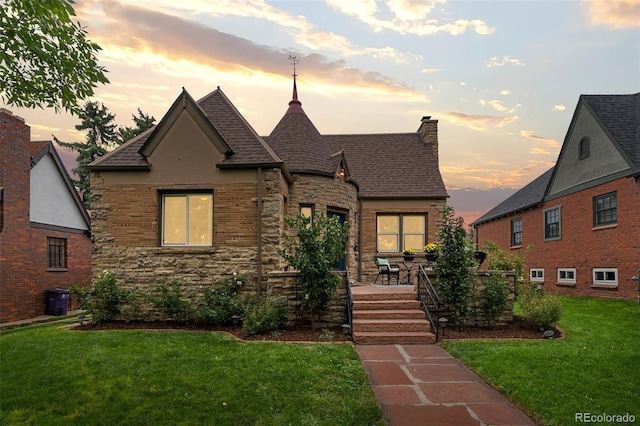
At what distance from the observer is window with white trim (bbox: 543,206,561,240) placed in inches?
753

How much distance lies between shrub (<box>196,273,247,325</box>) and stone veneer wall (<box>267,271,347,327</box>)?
3.29 feet

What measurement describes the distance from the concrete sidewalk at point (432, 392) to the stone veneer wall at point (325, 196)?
6657mm

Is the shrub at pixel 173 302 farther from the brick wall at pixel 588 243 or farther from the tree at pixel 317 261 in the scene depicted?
the brick wall at pixel 588 243

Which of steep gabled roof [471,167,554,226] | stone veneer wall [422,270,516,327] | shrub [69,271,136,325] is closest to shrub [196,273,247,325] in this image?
shrub [69,271,136,325]

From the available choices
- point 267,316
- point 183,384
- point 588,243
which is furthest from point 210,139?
point 588,243

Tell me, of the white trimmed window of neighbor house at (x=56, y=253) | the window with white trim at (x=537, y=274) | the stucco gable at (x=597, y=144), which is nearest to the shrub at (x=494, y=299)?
the stucco gable at (x=597, y=144)

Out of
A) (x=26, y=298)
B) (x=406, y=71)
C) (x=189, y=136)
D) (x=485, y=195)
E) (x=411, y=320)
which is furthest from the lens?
(x=485, y=195)

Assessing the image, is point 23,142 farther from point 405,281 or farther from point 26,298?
point 405,281

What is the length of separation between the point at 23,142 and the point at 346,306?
14584 millimetres

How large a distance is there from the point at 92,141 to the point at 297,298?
2941cm

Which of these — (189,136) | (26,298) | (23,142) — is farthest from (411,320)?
(23,142)

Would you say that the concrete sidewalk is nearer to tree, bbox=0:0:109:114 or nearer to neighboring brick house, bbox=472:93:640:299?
tree, bbox=0:0:109:114

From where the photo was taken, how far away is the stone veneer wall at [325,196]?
43.1 ft

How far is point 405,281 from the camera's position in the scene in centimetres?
1584
